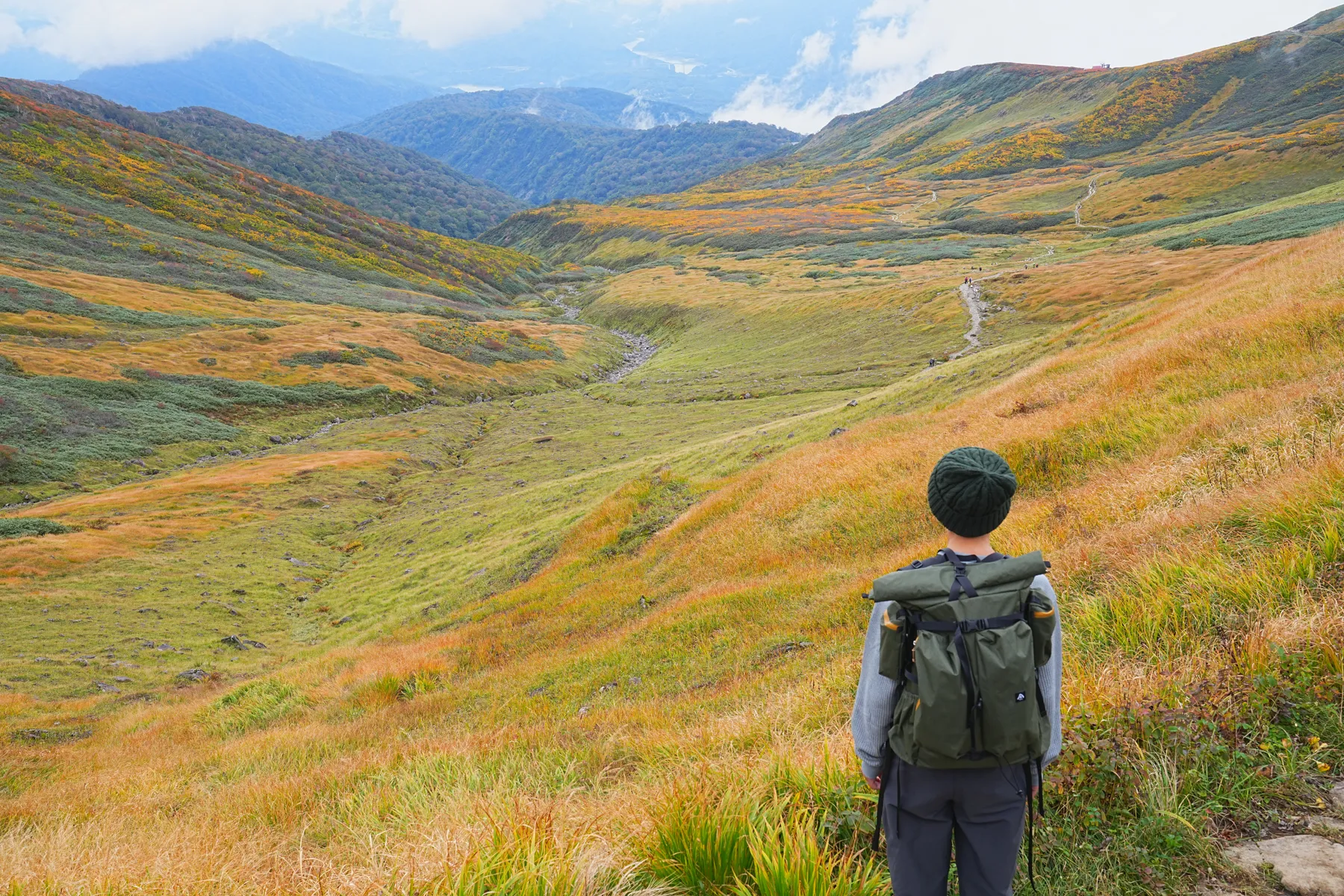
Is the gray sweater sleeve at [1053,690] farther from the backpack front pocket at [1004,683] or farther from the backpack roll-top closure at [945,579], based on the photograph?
the backpack front pocket at [1004,683]

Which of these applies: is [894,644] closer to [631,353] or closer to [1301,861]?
[1301,861]

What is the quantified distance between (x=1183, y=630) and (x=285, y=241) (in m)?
175

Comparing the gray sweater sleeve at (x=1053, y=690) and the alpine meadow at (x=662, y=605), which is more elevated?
the gray sweater sleeve at (x=1053, y=690)

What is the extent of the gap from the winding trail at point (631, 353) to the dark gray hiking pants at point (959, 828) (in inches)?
3218

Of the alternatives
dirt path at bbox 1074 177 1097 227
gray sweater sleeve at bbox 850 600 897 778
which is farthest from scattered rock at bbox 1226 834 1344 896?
dirt path at bbox 1074 177 1097 227

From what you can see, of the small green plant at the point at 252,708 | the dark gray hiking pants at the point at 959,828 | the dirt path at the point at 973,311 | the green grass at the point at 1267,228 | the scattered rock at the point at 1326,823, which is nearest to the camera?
the dark gray hiking pants at the point at 959,828

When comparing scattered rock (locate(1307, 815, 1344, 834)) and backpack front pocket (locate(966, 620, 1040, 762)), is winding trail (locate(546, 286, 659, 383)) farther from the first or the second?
backpack front pocket (locate(966, 620, 1040, 762))

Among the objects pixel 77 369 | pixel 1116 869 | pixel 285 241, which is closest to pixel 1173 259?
pixel 1116 869

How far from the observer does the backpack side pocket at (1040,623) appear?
3465 millimetres

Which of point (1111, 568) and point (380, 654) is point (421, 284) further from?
point (1111, 568)

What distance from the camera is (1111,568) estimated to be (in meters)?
7.71

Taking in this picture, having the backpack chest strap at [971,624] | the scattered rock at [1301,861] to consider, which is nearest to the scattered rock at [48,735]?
the backpack chest strap at [971,624]

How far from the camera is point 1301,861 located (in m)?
3.79

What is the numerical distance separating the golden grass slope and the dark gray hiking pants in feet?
2.81
